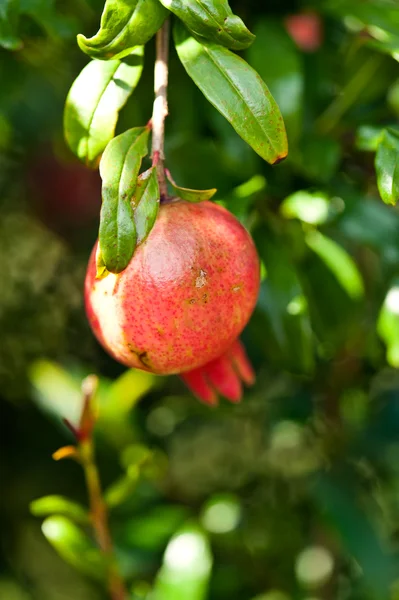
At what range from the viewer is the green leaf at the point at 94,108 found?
0.54 m

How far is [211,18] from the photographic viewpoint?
1.55ft

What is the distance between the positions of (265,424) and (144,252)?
0.70 metres

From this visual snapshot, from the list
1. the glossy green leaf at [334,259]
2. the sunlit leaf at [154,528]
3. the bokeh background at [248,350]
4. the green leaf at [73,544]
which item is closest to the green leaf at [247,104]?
the bokeh background at [248,350]

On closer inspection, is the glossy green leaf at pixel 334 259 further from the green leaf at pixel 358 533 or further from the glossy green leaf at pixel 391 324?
the green leaf at pixel 358 533

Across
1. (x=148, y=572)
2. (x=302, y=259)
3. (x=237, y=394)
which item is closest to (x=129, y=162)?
(x=237, y=394)

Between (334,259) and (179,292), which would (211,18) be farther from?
(334,259)

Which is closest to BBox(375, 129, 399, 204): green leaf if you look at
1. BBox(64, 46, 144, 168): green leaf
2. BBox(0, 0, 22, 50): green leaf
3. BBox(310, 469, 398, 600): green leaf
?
BBox(64, 46, 144, 168): green leaf

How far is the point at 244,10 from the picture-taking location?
78cm

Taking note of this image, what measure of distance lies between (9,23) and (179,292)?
28 cm

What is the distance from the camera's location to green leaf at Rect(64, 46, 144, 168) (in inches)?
21.2

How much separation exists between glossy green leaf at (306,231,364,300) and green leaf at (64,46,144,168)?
0.96ft

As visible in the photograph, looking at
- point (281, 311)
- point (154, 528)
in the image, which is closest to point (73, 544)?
point (154, 528)

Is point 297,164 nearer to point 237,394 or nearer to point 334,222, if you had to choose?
point 334,222

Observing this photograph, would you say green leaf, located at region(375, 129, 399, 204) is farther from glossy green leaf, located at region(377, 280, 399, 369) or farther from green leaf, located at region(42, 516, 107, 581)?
green leaf, located at region(42, 516, 107, 581)
